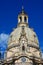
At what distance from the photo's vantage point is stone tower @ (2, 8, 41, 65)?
79250 millimetres

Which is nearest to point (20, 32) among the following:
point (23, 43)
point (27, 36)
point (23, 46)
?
point (27, 36)

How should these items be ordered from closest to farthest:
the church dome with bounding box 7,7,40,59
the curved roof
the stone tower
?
the stone tower
the church dome with bounding box 7,7,40,59
the curved roof

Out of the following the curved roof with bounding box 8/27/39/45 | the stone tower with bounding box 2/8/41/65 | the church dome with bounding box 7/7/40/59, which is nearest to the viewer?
the stone tower with bounding box 2/8/41/65

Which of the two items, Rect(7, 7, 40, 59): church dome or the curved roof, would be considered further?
the curved roof

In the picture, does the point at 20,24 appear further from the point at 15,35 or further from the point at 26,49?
the point at 26,49

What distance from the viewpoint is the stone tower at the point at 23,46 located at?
79250mm

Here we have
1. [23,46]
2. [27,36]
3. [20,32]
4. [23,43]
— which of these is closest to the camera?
[23,46]

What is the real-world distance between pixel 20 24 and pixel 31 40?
9.61 m

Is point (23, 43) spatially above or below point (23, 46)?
above

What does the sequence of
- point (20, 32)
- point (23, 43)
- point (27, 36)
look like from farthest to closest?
point (20, 32) < point (27, 36) < point (23, 43)

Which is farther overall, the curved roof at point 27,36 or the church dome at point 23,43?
the curved roof at point 27,36

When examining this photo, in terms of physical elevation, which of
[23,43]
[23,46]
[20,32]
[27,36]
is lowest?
[23,46]

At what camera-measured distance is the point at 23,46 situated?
8400cm

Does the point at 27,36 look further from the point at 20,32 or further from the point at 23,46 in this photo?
the point at 23,46
